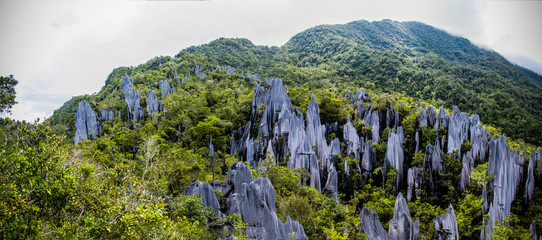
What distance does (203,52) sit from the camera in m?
81.7

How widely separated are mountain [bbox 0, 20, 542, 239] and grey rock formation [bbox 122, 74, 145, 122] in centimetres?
19

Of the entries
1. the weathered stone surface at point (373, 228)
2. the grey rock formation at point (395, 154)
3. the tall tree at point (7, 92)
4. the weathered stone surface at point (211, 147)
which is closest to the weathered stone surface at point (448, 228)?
the weathered stone surface at point (373, 228)

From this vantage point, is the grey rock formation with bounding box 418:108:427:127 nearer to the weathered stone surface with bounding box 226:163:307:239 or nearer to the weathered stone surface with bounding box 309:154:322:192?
the weathered stone surface with bounding box 309:154:322:192

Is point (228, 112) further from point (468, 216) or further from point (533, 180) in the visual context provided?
point (533, 180)

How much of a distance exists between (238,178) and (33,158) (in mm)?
13579

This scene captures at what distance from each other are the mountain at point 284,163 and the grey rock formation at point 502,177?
10 centimetres

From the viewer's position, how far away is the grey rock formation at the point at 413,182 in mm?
26031

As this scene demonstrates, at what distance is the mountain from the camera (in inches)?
251

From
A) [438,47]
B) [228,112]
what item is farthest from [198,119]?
[438,47]

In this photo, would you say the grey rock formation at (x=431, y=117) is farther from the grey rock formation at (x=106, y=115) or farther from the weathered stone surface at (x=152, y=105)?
the grey rock formation at (x=106, y=115)

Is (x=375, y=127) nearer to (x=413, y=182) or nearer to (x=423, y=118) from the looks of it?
(x=423, y=118)

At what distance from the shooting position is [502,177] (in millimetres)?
22828

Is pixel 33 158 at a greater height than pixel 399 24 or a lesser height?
lesser

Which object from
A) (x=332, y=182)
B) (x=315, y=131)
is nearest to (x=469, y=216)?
(x=332, y=182)
